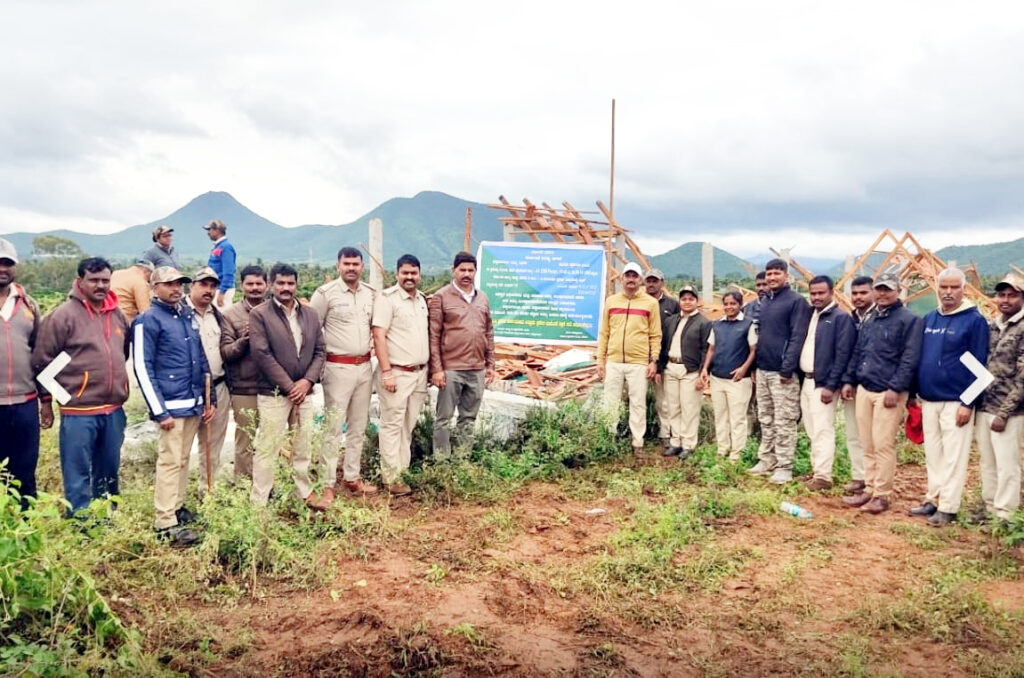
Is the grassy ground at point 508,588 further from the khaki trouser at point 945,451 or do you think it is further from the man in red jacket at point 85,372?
the man in red jacket at point 85,372

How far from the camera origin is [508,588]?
4.12 meters

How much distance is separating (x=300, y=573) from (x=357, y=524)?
0.74 metres

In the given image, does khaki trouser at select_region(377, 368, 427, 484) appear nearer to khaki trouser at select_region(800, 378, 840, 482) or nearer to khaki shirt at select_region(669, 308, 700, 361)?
khaki shirt at select_region(669, 308, 700, 361)

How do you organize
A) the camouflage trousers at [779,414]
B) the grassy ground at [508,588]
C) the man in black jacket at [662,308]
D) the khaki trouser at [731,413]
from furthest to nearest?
the man in black jacket at [662,308] → the khaki trouser at [731,413] → the camouflage trousers at [779,414] → the grassy ground at [508,588]

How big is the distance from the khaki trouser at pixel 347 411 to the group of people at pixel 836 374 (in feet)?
9.02

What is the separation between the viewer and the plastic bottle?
5.55 meters

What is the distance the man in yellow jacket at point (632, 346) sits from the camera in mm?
7070

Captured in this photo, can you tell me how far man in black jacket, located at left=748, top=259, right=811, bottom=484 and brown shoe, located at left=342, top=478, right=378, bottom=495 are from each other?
12.4 feet

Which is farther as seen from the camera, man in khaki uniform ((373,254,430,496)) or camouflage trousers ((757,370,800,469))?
camouflage trousers ((757,370,800,469))

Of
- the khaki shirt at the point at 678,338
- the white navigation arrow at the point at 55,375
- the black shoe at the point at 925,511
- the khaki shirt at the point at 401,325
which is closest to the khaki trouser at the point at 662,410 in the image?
the khaki shirt at the point at 678,338

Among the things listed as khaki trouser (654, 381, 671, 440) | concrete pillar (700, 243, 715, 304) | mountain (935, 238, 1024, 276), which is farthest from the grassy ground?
mountain (935, 238, 1024, 276)

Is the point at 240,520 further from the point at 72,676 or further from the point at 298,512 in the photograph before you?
the point at 72,676

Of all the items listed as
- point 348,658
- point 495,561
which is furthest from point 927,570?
point 348,658

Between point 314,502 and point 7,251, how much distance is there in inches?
109
